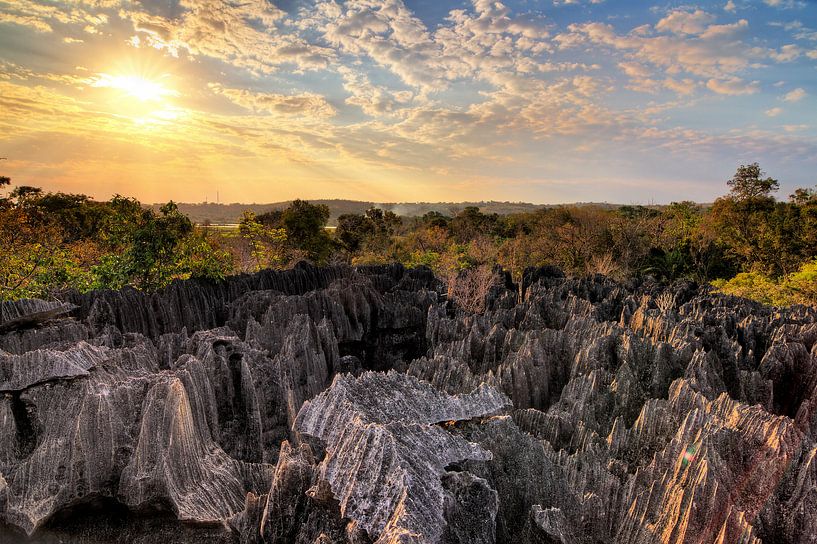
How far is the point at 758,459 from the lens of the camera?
5.02m

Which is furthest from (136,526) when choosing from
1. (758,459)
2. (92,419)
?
(758,459)

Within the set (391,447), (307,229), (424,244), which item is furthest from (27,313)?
Answer: (424,244)

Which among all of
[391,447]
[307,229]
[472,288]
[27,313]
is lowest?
[472,288]

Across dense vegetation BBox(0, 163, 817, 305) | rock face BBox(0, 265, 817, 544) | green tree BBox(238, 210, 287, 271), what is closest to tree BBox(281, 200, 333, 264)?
dense vegetation BBox(0, 163, 817, 305)

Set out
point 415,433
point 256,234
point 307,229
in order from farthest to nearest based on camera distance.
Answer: point 307,229, point 256,234, point 415,433

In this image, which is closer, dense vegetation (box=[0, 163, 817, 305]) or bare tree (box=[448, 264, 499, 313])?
dense vegetation (box=[0, 163, 817, 305])

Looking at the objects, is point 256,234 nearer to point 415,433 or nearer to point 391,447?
point 415,433

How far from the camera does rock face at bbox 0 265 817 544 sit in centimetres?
461

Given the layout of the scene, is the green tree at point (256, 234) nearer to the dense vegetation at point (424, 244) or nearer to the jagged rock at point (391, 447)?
the dense vegetation at point (424, 244)

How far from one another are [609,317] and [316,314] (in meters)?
9.79

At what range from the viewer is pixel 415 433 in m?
5.07

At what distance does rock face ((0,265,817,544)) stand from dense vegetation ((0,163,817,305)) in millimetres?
6602

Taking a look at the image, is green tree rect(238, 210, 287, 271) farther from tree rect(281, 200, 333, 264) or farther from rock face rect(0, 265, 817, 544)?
rock face rect(0, 265, 817, 544)

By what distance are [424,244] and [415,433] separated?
66190mm
